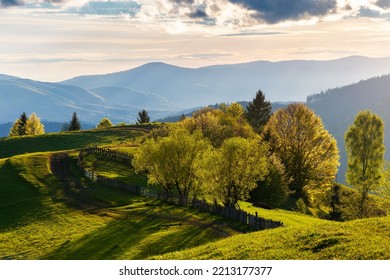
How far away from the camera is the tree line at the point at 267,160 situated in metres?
61.3

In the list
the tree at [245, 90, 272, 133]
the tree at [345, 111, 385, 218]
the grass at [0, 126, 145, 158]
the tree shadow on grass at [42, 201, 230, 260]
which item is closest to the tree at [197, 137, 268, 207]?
the tree shadow on grass at [42, 201, 230, 260]

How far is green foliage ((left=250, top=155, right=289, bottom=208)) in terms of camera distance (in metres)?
79.0

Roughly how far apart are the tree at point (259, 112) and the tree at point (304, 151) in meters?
40.4

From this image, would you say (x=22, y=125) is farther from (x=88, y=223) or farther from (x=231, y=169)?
(x=231, y=169)

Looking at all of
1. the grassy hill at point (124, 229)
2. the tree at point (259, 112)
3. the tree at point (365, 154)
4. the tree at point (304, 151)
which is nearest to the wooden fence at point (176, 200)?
the grassy hill at point (124, 229)

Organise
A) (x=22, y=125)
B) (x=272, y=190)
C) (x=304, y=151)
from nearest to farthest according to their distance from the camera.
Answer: (x=272, y=190) < (x=304, y=151) < (x=22, y=125)

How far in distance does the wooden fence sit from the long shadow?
13.2m

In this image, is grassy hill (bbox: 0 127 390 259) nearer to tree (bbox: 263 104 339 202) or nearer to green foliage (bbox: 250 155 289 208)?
green foliage (bbox: 250 155 289 208)

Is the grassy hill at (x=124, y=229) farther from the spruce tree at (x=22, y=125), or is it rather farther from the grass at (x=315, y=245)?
the spruce tree at (x=22, y=125)

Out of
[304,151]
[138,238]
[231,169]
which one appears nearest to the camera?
[138,238]

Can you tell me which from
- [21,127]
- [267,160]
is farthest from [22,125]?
[267,160]

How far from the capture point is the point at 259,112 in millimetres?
140375

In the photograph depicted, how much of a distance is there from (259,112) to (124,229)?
9466 cm

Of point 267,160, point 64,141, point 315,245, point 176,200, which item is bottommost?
point 64,141
